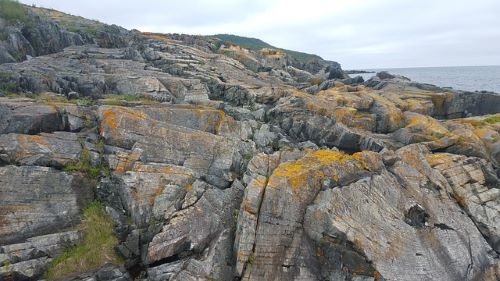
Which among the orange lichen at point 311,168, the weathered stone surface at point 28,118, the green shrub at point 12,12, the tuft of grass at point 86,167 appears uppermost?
the green shrub at point 12,12

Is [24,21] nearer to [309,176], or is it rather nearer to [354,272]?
[309,176]

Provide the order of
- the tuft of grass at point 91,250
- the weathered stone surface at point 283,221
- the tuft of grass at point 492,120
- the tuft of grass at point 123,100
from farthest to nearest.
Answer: the tuft of grass at point 492,120, the tuft of grass at point 123,100, the weathered stone surface at point 283,221, the tuft of grass at point 91,250

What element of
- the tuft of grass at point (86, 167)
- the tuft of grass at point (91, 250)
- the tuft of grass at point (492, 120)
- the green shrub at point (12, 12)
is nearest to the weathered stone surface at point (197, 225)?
the tuft of grass at point (91, 250)

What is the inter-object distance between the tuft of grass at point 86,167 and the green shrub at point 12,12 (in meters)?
29.7

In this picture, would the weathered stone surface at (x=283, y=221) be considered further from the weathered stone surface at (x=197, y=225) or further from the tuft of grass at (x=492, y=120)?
the tuft of grass at (x=492, y=120)

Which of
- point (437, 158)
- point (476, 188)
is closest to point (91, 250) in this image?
point (437, 158)

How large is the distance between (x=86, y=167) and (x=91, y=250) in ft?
13.1

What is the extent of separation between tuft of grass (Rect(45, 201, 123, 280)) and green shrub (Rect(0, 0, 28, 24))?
3249 cm

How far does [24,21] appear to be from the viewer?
1581 inches

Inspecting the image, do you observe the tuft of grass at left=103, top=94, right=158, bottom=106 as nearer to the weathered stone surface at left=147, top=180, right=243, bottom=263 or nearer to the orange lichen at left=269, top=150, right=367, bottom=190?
the weathered stone surface at left=147, top=180, right=243, bottom=263

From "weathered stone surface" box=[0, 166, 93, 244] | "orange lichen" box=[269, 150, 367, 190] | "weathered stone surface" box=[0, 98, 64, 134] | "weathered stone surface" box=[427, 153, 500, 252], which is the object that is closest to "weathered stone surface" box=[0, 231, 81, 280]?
"weathered stone surface" box=[0, 166, 93, 244]

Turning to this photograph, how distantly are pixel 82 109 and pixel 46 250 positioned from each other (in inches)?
332

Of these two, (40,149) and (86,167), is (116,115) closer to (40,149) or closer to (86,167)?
(86,167)

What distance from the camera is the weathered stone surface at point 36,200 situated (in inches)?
559
